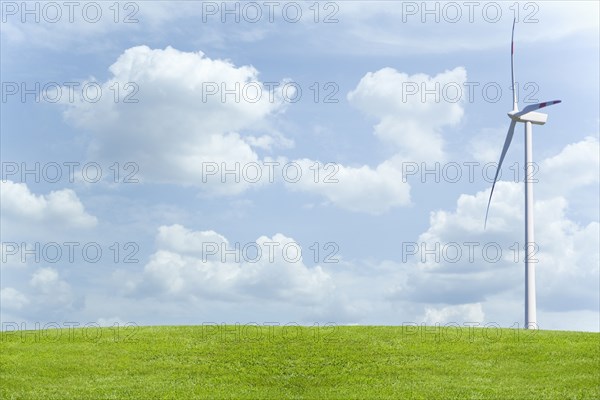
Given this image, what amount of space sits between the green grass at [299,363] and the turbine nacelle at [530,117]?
1707 centimetres

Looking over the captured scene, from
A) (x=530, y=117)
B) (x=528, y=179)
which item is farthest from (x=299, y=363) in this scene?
(x=530, y=117)

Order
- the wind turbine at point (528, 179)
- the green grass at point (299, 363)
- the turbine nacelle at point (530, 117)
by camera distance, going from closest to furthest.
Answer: the green grass at point (299, 363) < the wind turbine at point (528, 179) < the turbine nacelle at point (530, 117)

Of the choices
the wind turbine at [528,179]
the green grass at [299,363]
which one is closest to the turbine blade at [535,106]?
the wind turbine at [528,179]

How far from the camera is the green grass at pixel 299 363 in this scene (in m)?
35.2

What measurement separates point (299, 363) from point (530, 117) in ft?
89.8

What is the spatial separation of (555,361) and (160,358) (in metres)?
19.7

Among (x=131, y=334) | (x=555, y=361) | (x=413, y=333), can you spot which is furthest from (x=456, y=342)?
(x=131, y=334)

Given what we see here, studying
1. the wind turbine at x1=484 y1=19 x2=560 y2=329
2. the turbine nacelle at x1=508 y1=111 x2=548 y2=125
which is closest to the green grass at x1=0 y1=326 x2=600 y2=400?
the wind turbine at x1=484 y1=19 x2=560 y2=329

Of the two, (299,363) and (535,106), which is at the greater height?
(535,106)

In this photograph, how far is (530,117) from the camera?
56281mm

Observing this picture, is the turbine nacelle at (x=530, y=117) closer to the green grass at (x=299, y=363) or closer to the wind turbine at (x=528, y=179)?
the wind turbine at (x=528, y=179)

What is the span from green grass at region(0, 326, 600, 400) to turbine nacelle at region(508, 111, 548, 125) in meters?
17.1

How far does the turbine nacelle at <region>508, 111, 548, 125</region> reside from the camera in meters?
56.2

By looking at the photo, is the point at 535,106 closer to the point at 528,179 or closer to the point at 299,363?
the point at 528,179
